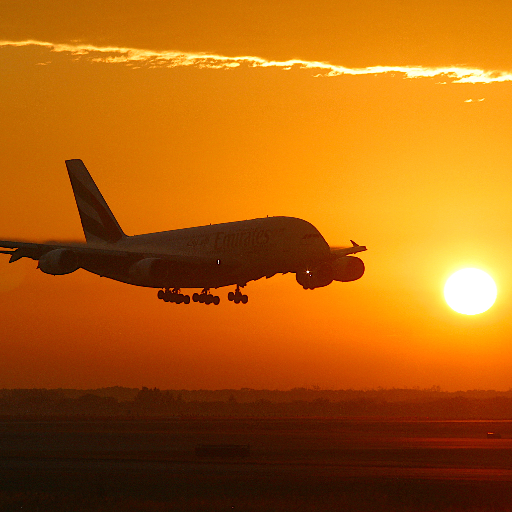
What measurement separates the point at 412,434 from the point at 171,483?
47737mm

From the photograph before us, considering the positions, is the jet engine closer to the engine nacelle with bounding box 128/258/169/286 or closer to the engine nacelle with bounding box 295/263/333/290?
the engine nacelle with bounding box 295/263/333/290

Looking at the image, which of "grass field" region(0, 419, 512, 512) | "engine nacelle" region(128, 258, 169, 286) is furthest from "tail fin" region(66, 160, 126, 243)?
"grass field" region(0, 419, 512, 512)

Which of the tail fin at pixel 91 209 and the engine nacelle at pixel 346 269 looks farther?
the tail fin at pixel 91 209

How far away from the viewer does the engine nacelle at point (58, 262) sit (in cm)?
7875

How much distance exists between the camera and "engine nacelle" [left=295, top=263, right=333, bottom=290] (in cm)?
7825

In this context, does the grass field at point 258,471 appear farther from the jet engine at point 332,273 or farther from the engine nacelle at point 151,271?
the engine nacelle at point 151,271

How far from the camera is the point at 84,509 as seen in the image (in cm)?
4697

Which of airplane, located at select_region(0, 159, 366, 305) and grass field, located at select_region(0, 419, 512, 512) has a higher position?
airplane, located at select_region(0, 159, 366, 305)

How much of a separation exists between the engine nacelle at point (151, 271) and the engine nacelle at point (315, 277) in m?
11.7

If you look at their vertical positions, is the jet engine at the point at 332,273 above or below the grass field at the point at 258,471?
above

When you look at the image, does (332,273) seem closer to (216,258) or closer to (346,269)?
(346,269)

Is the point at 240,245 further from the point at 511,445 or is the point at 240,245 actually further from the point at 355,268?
the point at 511,445

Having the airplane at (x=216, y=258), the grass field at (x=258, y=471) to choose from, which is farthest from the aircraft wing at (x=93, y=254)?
the grass field at (x=258, y=471)

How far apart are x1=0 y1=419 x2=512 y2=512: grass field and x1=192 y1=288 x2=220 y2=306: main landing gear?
13.2m
